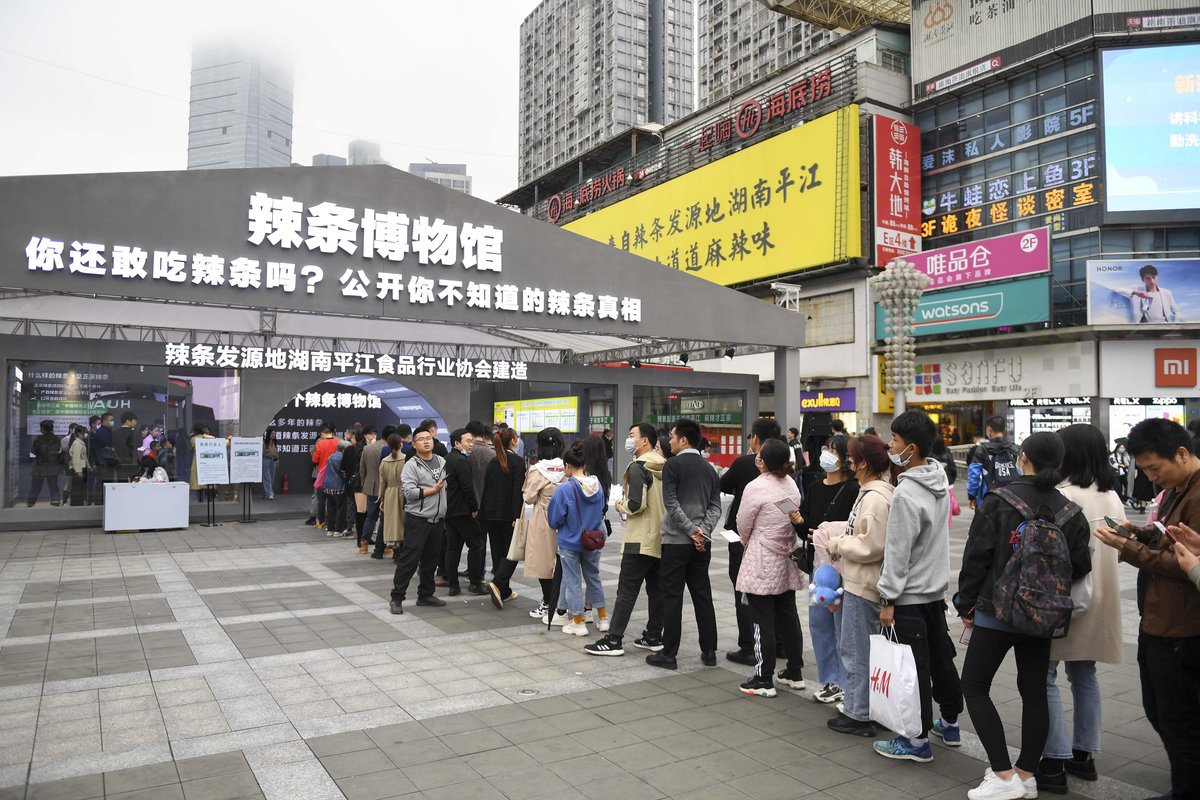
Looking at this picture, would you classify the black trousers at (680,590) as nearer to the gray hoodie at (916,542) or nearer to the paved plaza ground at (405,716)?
the paved plaza ground at (405,716)

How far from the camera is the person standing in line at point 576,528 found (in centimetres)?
622

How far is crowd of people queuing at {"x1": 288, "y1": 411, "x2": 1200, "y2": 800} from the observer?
3.24m

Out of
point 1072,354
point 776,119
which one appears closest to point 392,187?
point 1072,354

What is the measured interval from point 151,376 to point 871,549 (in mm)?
13106

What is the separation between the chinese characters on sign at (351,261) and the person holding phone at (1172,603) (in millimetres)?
11254

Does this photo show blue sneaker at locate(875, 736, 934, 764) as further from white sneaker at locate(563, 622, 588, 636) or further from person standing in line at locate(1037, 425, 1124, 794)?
white sneaker at locate(563, 622, 588, 636)

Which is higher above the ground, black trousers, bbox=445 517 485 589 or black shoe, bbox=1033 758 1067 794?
black trousers, bbox=445 517 485 589

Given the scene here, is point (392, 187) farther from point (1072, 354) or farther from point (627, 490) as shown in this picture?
point (1072, 354)

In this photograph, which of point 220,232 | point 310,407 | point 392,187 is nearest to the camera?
point 220,232

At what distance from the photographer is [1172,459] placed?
10.6 feet

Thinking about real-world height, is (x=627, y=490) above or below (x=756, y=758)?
above

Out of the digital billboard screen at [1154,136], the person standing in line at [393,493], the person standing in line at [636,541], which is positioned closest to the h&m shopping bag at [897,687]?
the person standing in line at [636,541]

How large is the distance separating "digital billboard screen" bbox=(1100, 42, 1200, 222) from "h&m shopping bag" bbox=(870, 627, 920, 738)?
25704 mm

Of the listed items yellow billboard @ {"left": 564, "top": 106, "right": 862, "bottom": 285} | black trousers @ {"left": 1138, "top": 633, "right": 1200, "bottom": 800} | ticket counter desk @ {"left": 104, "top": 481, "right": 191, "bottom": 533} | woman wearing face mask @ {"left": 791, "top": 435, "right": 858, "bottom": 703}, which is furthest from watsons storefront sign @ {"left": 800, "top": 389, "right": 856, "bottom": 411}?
black trousers @ {"left": 1138, "top": 633, "right": 1200, "bottom": 800}
